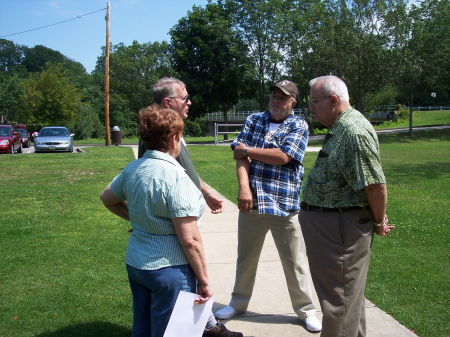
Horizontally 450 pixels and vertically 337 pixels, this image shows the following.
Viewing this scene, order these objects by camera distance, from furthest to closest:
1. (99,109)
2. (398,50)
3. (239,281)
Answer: (99,109) → (398,50) → (239,281)

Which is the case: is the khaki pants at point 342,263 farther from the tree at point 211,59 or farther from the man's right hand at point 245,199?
the tree at point 211,59

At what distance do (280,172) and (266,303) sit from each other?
131 cm

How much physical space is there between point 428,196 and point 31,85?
4234 cm

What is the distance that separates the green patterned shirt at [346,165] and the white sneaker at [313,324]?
123 centimetres

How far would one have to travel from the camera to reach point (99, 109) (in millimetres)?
69188

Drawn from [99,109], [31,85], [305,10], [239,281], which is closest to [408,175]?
[239,281]

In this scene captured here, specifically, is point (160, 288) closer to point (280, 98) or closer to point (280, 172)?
point (280, 172)

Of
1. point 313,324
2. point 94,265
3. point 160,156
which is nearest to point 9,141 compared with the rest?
point 94,265

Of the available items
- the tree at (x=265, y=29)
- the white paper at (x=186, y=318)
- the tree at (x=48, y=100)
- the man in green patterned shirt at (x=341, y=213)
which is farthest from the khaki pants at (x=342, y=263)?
the tree at (x=48, y=100)

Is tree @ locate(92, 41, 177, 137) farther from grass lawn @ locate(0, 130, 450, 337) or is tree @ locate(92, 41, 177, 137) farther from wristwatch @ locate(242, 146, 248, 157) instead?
wristwatch @ locate(242, 146, 248, 157)

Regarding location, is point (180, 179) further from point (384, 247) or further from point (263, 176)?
point (384, 247)

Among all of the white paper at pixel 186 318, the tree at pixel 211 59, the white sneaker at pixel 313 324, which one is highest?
the tree at pixel 211 59

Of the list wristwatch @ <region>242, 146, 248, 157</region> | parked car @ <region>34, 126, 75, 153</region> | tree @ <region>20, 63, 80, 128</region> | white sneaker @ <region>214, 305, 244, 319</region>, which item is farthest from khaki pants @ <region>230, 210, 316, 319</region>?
tree @ <region>20, 63, 80, 128</region>

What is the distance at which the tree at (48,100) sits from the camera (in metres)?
44.4
